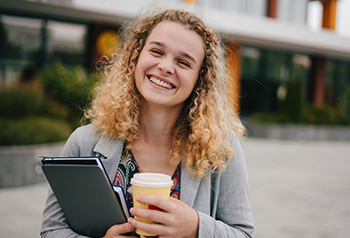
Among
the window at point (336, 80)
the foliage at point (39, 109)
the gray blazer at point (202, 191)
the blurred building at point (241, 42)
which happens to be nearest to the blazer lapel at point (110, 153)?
the gray blazer at point (202, 191)

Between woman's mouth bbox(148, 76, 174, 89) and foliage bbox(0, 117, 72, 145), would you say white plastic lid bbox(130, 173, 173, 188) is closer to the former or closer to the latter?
woman's mouth bbox(148, 76, 174, 89)

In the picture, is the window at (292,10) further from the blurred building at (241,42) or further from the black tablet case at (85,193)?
the black tablet case at (85,193)

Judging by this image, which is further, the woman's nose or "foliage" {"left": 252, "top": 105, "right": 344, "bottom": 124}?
"foliage" {"left": 252, "top": 105, "right": 344, "bottom": 124}

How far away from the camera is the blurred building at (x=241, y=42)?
13.4 meters

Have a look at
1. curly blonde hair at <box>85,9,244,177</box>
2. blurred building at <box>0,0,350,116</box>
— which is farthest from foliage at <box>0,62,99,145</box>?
curly blonde hair at <box>85,9,244,177</box>

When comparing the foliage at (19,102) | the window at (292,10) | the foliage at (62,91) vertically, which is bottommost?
the foliage at (19,102)

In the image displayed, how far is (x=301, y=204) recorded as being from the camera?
5836 millimetres

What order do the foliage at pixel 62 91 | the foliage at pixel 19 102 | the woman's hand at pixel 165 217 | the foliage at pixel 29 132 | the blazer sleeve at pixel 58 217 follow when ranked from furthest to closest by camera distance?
the foliage at pixel 62 91, the foliage at pixel 19 102, the foliage at pixel 29 132, the blazer sleeve at pixel 58 217, the woman's hand at pixel 165 217

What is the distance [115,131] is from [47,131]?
570cm

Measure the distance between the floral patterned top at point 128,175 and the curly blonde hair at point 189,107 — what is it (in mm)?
70

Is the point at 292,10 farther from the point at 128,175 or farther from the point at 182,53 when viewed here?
the point at 128,175

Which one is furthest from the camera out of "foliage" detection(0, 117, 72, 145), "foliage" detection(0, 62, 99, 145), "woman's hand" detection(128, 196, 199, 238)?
"foliage" detection(0, 62, 99, 145)

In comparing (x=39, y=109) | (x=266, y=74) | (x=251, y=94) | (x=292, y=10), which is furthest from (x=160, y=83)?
(x=292, y=10)

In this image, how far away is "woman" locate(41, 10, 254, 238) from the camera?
1.69m
